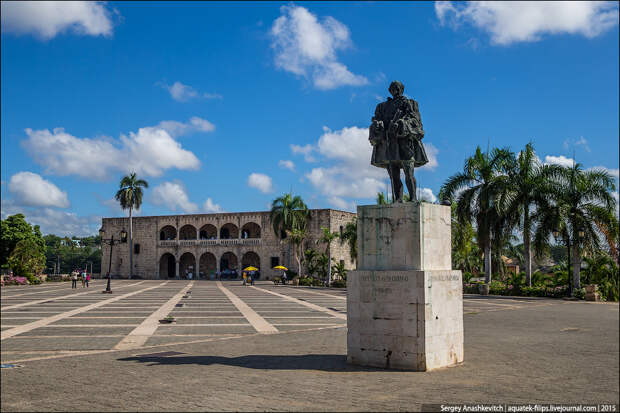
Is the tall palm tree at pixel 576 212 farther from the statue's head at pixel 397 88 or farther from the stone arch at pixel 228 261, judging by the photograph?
the stone arch at pixel 228 261

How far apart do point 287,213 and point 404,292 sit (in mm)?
35840

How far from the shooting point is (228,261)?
5400 centimetres

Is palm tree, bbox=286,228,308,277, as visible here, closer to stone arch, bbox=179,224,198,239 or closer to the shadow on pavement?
stone arch, bbox=179,224,198,239

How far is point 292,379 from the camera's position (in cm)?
693

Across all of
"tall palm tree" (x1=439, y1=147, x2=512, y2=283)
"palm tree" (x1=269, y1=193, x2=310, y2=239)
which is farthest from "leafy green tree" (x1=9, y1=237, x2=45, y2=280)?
"tall palm tree" (x1=439, y1=147, x2=512, y2=283)

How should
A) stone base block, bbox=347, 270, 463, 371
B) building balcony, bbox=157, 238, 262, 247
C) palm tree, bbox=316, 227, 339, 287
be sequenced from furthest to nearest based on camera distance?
building balcony, bbox=157, 238, 262, 247 → palm tree, bbox=316, 227, 339, 287 → stone base block, bbox=347, 270, 463, 371

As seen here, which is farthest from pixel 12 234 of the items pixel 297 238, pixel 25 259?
pixel 297 238

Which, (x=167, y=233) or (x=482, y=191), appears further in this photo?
(x=167, y=233)

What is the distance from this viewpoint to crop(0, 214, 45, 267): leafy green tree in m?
43.0

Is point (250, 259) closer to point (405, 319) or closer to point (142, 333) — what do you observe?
point (142, 333)

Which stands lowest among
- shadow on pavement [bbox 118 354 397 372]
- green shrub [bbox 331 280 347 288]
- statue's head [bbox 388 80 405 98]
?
green shrub [bbox 331 280 347 288]

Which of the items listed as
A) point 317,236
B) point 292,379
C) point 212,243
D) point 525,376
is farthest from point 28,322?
point 212,243

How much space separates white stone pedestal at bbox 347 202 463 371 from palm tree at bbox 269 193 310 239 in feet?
115

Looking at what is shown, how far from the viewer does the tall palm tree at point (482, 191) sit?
88.4 feet
